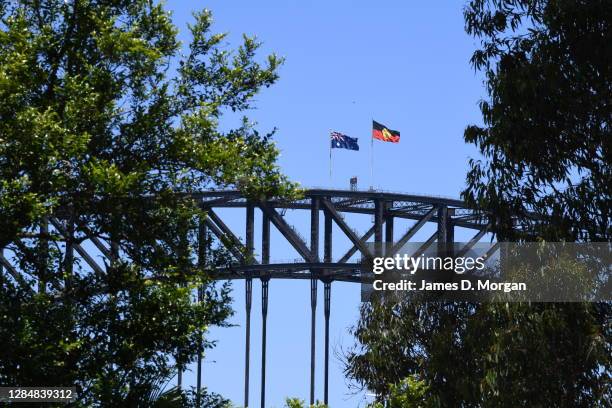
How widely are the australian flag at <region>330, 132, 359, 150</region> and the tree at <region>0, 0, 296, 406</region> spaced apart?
68.9 metres

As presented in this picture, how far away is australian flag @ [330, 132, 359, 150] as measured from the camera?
9812 cm

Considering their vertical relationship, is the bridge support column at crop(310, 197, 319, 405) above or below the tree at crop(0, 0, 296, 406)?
above

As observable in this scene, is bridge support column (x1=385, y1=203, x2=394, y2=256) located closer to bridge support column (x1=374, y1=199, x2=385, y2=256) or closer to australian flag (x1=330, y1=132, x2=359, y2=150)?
bridge support column (x1=374, y1=199, x2=385, y2=256)

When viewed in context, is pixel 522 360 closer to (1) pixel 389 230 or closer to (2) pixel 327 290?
(2) pixel 327 290

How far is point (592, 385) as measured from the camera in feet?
125

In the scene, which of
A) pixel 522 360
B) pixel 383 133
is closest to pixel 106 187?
pixel 522 360

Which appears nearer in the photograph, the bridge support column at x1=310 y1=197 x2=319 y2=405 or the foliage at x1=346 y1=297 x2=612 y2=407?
the foliage at x1=346 y1=297 x2=612 y2=407

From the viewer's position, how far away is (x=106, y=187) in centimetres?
2533

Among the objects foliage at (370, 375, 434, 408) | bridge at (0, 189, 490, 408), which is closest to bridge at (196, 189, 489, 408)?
bridge at (0, 189, 490, 408)

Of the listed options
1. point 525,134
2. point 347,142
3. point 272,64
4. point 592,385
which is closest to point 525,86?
point 525,134

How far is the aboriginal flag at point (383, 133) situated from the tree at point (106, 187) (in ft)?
224

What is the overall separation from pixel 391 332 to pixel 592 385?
1639 cm

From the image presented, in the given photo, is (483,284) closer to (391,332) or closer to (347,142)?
(391,332)

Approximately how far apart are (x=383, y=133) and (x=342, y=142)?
3241mm
